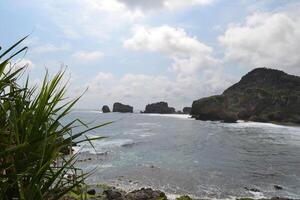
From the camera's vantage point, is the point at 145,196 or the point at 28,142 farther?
the point at 145,196

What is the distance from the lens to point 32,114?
2.75 m

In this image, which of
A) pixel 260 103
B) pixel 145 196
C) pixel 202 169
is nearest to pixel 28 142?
pixel 145 196

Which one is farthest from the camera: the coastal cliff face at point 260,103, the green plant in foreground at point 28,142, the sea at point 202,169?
the coastal cliff face at point 260,103

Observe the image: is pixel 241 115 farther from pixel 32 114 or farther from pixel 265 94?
pixel 32 114

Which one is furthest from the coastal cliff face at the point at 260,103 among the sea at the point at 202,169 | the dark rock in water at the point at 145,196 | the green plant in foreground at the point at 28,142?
the green plant in foreground at the point at 28,142

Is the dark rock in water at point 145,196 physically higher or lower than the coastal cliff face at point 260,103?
lower

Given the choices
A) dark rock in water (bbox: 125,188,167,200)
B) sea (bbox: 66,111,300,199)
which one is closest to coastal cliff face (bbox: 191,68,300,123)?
sea (bbox: 66,111,300,199)

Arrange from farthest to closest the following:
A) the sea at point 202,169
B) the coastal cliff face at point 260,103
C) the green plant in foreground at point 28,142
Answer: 1. the coastal cliff face at point 260,103
2. the sea at point 202,169
3. the green plant in foreground at point 28,142

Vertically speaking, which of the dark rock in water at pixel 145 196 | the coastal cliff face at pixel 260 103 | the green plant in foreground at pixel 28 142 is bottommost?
the dark rock in water at pixel 145 196

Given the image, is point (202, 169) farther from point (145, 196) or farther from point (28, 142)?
point (28, 142)

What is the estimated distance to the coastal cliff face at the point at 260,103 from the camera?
116438 mm

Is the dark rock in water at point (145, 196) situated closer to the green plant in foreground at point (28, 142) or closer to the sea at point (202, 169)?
the sea at point (202, 169)

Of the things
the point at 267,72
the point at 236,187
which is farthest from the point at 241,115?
the point at 236,187

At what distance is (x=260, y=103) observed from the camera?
129 meters
